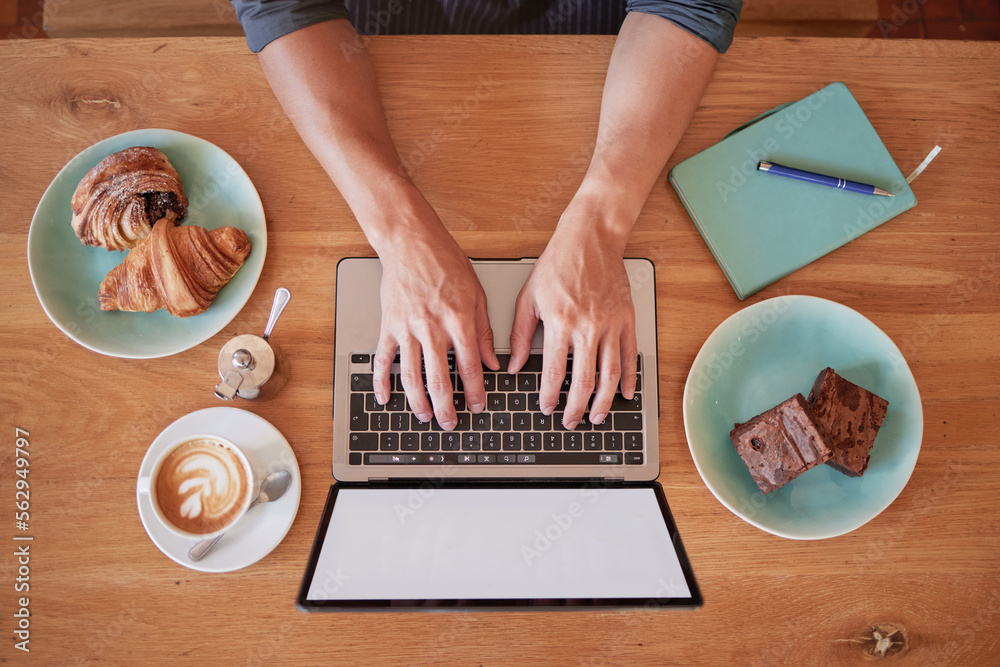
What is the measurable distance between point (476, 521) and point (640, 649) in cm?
27

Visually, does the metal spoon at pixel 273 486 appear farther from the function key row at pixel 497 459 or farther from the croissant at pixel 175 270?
the croissant at pixel 175 270

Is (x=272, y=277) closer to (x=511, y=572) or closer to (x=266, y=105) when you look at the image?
(x=266, y=105)

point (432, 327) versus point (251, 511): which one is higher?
point (432, 327)

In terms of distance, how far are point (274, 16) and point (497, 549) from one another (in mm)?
692

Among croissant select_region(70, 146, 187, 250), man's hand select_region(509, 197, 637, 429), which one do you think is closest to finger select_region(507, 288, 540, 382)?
man's hand select_region(509, 197, 637, 429)

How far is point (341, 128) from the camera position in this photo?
2.42ft

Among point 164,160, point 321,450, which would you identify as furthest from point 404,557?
point 164,160

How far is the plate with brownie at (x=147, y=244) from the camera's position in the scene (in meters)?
0.71

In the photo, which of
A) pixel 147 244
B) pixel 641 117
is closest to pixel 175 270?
pixel 147 244

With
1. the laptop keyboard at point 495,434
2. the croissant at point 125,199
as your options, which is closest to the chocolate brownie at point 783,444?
the laptop keyboard at point 495,434

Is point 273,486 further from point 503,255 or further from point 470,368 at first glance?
point 503,255

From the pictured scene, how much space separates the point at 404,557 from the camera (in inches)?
23.1

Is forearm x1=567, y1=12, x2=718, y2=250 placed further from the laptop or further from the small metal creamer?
the small metal creamer

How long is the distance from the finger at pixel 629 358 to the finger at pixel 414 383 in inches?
9.6
